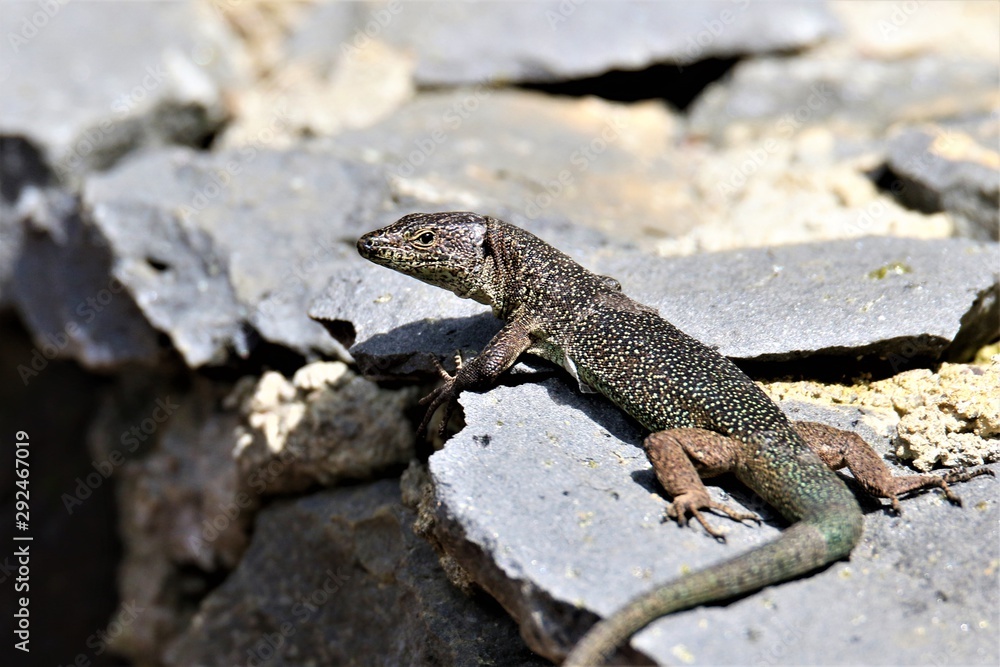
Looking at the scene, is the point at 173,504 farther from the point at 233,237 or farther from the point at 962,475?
the point at 962,475

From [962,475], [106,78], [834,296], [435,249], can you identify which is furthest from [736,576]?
[106,78]

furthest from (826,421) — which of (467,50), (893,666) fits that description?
(467,50)

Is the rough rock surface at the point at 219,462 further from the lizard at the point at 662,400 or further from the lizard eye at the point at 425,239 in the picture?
the lizard eye at the point at 425,239

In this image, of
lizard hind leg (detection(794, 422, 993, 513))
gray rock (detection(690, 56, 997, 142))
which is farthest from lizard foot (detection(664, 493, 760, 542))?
gray rock (detection(690, 56, 997, 142))

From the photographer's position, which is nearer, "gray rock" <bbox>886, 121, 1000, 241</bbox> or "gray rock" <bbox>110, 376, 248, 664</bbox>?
"gray rock" <bbox>886, 121, 1000, 241</bbox>

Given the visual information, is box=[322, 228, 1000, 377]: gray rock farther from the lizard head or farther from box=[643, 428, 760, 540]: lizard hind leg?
box=[643, 428, 760, 540]: lizard hind leg

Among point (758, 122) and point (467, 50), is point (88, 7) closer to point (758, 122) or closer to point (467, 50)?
point (467, 50)

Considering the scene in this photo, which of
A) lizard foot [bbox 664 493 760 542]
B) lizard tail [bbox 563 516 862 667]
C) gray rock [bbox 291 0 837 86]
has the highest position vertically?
gray rock [bbox 291 0 837 86]
